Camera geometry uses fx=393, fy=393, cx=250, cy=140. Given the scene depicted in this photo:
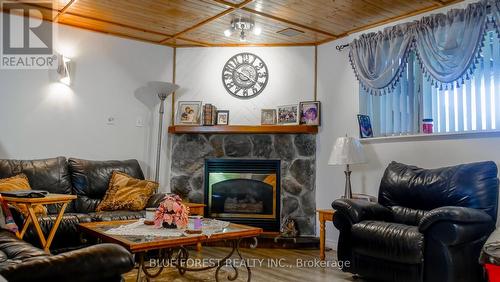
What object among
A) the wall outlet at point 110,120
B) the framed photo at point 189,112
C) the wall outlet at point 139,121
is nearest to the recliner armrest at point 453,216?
the framed photo at point 189,112

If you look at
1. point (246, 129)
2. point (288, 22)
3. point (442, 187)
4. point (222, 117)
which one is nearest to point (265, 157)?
point (246, 129)

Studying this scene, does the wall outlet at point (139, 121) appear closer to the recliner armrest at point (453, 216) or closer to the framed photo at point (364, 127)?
the framed photo at point (364, 127)

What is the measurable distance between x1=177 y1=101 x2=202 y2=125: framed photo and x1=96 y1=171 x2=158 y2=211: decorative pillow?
41.5 inches

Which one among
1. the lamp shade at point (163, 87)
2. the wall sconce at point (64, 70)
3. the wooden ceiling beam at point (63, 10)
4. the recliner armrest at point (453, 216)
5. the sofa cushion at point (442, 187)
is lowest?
the recliner armrest at point (453, 216)

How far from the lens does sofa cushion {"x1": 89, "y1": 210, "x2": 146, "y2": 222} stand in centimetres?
354

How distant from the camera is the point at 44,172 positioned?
3850mm

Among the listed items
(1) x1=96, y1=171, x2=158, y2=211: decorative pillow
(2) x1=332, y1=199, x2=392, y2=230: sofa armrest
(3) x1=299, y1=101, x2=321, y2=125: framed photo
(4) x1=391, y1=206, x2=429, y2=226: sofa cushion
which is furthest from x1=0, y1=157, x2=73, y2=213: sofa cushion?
(4) x1=391, y1=206, x2=429, y2=226: sofa cushion

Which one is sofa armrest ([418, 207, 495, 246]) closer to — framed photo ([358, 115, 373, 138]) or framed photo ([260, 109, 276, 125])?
framed photo ([358, 115, 373, 138])

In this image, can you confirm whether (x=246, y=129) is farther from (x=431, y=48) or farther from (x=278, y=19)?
(x=431, y=48)

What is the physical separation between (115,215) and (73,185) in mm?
740

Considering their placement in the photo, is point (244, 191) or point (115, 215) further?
point (244, 191)

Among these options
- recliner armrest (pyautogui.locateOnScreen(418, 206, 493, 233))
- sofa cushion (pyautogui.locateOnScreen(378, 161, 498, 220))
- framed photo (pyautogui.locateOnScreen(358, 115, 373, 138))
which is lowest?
recliner armrest (pyautogui.locateOnScreen(418, 206, 493, 233))

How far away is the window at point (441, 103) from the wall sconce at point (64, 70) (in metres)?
3.26

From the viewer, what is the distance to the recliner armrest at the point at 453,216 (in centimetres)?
262
